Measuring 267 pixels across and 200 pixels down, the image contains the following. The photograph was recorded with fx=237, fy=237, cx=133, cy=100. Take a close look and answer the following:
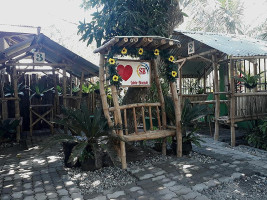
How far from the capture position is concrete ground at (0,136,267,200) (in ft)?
11.5

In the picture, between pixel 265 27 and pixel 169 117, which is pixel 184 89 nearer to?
pixel 169 117

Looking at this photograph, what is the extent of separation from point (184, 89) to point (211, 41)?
458cm

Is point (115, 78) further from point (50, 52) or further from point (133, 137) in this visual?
point (50, 52)

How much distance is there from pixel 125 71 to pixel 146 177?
2.16 meters

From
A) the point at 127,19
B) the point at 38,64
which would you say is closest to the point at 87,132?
the point at 127,19

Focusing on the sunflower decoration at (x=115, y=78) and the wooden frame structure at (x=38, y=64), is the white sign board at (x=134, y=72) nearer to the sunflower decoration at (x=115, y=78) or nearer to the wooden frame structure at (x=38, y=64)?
the sunflower decoration at (x=115, y=78)

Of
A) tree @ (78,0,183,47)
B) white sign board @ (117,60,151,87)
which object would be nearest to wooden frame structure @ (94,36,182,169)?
white sign board @ (117,60,151,87)

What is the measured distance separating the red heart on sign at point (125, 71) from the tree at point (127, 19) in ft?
3.22

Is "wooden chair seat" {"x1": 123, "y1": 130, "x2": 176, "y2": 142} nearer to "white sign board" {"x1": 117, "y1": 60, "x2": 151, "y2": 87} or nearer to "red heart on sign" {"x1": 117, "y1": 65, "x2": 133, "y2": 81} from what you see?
"white sign board" {"x1": 117, "y1": 60, "x2": 151, "y2": 87}

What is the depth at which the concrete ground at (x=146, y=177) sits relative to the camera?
352cm

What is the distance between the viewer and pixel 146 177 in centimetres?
414

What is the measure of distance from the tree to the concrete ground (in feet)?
9.85

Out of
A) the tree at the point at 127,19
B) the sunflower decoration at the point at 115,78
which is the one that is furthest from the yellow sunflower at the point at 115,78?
the tree at the point at 127,19

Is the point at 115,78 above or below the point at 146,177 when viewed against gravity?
above
